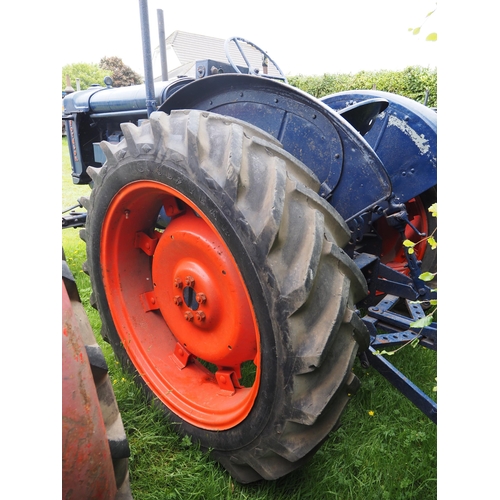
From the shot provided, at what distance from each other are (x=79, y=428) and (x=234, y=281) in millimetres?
754

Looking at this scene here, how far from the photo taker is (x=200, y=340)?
193 centimetres

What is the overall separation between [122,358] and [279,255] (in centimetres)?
123

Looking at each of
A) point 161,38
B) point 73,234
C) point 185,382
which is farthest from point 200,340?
point 73,234

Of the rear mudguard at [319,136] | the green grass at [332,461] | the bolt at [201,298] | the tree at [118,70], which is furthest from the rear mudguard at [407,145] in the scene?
the tree at [118,70]

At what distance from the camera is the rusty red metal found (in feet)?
3.38

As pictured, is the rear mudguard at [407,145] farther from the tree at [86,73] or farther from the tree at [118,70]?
the tree at [118,70]

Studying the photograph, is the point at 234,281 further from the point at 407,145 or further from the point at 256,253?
the point at 407,145

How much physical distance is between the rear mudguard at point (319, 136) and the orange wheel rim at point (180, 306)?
1.58ft

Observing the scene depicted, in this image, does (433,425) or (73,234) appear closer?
(433,425)

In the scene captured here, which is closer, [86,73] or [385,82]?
[385,82]

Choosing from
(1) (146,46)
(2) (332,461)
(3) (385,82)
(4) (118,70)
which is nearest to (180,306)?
(2) (332,461)

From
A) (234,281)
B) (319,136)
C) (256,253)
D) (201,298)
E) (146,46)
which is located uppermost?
(146,46)

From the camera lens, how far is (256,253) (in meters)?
→ 1.34

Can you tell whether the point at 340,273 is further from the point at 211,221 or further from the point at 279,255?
the point at 211,221
